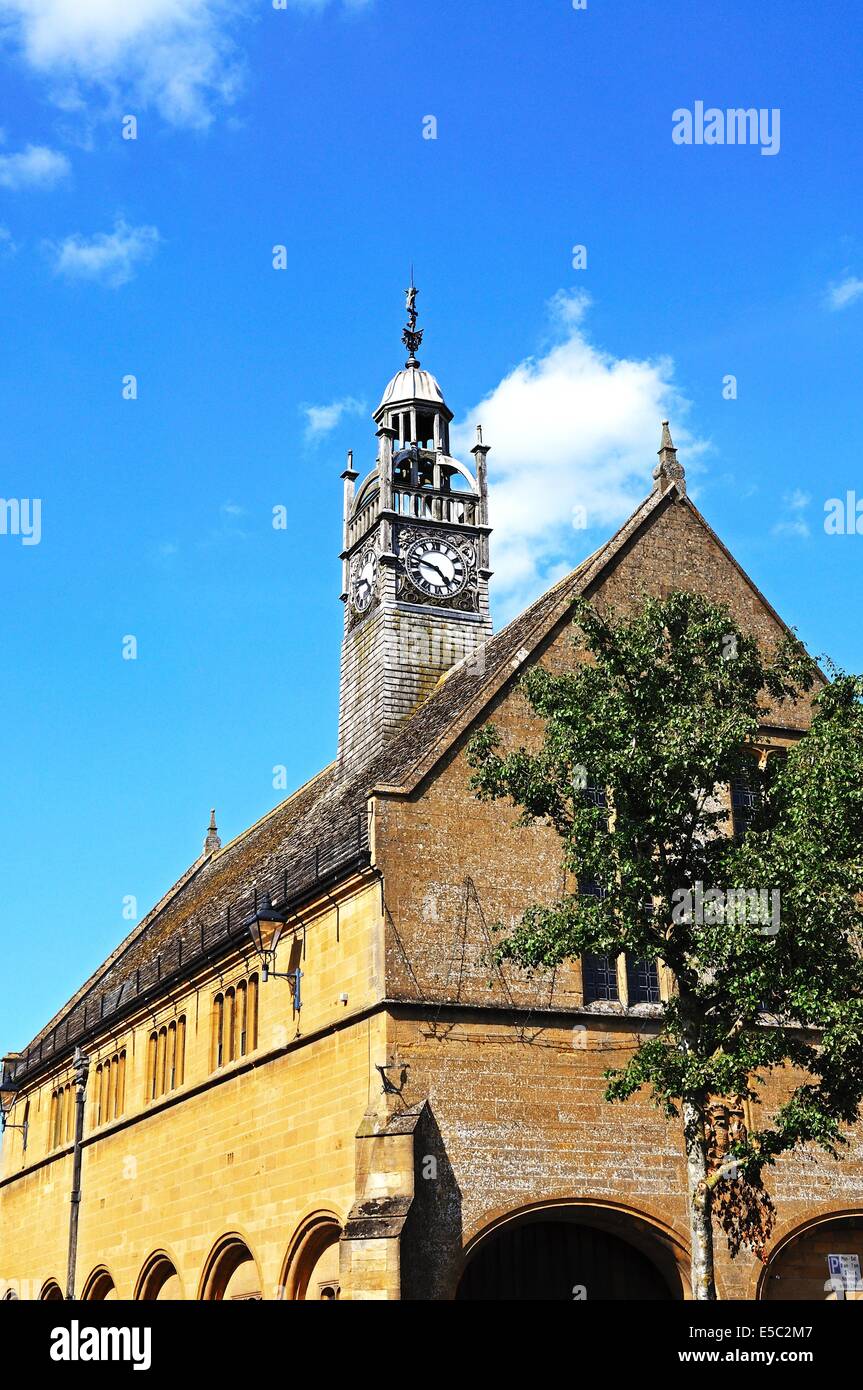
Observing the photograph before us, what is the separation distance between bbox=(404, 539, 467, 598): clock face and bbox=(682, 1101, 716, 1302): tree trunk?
22.0 meters

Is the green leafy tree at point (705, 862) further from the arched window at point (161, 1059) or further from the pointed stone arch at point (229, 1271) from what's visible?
the arched window at point (161, 1059)

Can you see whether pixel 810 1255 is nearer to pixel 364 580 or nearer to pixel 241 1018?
pixel 241 1018

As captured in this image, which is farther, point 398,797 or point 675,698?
point 398,797

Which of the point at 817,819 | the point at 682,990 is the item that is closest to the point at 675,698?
the point at 817,819

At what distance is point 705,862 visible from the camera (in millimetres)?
22719

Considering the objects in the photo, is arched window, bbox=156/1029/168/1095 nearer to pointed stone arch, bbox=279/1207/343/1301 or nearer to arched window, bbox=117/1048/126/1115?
arched window, bbox=117/1048/126/1115

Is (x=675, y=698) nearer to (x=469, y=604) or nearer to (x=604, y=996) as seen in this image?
(x=604, y=996)

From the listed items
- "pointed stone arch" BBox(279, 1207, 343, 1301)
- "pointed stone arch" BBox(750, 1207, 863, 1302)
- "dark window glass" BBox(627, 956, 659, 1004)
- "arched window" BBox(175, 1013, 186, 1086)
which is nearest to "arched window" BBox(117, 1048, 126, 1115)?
"arched window" BBox(175, 1013, 186, 1086)

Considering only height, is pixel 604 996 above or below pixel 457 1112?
above

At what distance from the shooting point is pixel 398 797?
2884 centimetres

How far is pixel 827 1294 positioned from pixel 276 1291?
35.3 feet

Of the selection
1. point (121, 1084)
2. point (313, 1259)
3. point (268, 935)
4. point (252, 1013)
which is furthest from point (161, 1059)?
point (313, 1259)

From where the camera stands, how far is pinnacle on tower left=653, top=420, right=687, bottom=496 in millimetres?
34750

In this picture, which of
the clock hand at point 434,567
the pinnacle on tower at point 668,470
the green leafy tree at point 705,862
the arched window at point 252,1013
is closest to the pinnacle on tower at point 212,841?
the clock hand at point 434,567
